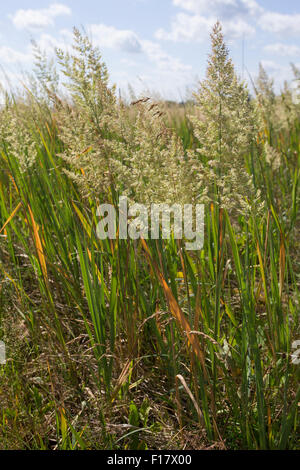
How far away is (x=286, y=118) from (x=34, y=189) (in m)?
3.07

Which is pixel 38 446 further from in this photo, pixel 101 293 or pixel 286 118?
pixel 286 118

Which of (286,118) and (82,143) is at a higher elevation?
(286,118)

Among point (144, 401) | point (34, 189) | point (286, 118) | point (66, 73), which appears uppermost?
point (286, 118)

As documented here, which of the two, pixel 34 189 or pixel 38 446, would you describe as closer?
pixel 38 446

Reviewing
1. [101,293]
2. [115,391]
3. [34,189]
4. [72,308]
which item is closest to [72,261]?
[72,308]

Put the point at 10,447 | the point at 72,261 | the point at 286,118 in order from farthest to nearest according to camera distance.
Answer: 1. the point at 286,118
2. the point at 72,261
3. the point at 10,447

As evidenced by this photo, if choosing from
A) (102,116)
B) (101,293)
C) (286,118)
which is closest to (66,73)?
(102,116)

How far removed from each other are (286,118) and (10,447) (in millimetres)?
A: 3982

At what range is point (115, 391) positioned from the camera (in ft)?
4.70

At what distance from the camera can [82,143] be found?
4.60 ft

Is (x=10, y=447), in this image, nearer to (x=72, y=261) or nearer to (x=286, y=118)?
(x=72, y=261)
